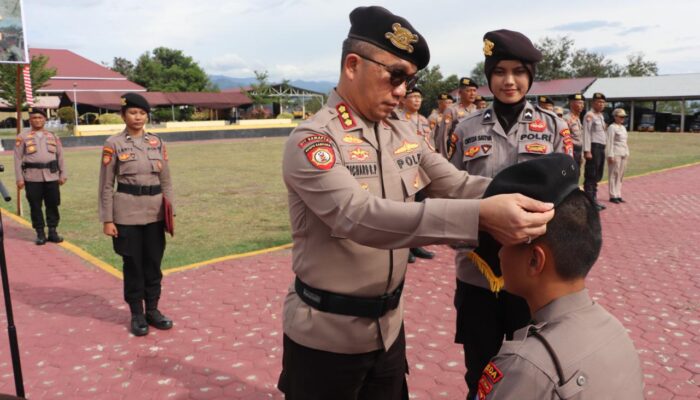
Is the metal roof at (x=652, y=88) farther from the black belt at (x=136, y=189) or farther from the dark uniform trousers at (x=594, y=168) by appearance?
the black belt at (x=136, y=189)

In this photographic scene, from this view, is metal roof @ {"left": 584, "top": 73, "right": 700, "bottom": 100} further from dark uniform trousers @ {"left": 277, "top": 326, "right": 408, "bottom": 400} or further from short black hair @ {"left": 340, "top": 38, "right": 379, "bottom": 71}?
short black hair @ {"left": 340, "top": 38, "right": 379, "bottom": 71}

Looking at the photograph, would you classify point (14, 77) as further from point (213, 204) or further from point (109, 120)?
point (213, 204)

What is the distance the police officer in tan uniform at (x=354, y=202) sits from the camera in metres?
1.74

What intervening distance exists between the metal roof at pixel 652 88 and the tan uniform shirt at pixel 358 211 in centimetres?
3872

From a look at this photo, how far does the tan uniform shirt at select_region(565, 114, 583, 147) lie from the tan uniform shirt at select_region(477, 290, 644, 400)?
29.5 ft

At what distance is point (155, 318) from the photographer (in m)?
4.77

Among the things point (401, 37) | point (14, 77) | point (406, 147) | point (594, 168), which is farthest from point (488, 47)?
point (14, 77)

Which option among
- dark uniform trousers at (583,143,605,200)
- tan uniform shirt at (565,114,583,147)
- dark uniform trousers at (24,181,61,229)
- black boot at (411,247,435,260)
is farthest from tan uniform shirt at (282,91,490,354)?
dark uniform trousers at (583,143,605,200)

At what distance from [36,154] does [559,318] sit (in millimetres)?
8446

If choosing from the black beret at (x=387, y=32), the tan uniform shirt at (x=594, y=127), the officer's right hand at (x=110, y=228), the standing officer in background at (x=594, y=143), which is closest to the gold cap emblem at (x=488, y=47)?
the black beret at (x=387, y=32)

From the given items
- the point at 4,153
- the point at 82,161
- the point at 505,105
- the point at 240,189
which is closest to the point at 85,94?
the point at 4,153

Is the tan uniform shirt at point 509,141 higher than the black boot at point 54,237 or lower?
higher

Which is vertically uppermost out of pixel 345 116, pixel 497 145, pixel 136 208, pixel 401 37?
pixel 401 37

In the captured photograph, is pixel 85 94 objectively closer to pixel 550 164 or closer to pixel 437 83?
pixel 437 83
